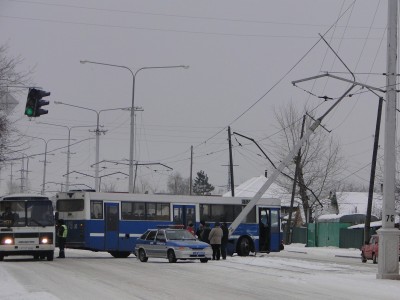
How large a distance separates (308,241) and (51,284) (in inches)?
2032

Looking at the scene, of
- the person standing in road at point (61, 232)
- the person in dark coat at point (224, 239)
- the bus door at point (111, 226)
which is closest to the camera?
the person standing in road at point (61, 232)

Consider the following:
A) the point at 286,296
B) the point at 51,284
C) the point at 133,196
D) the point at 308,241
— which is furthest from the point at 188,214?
the point at 308,241

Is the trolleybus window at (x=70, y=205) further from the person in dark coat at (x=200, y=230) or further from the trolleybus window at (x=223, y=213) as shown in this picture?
the trolleybus window at (x=223, y=213)

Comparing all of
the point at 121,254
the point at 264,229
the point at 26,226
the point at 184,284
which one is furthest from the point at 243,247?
the point at 184,284

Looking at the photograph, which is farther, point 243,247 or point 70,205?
point 243,247

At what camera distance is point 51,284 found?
20.2 m

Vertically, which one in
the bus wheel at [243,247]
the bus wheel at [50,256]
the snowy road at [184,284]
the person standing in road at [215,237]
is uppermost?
the person standing in road at [215,237]

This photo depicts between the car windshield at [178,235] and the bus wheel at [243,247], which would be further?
the bus wheel at [243,247]

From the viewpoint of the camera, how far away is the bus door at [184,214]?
39.1m

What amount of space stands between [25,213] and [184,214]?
8699mm

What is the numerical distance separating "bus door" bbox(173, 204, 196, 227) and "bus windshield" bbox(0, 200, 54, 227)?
735 centimetres

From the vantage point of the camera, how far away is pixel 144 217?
3825 cm

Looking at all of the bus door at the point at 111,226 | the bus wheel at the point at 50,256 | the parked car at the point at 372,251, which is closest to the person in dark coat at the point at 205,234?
the bus door at the point at 111,226

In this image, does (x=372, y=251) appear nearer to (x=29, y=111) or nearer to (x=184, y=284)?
(x=29, y=111)
